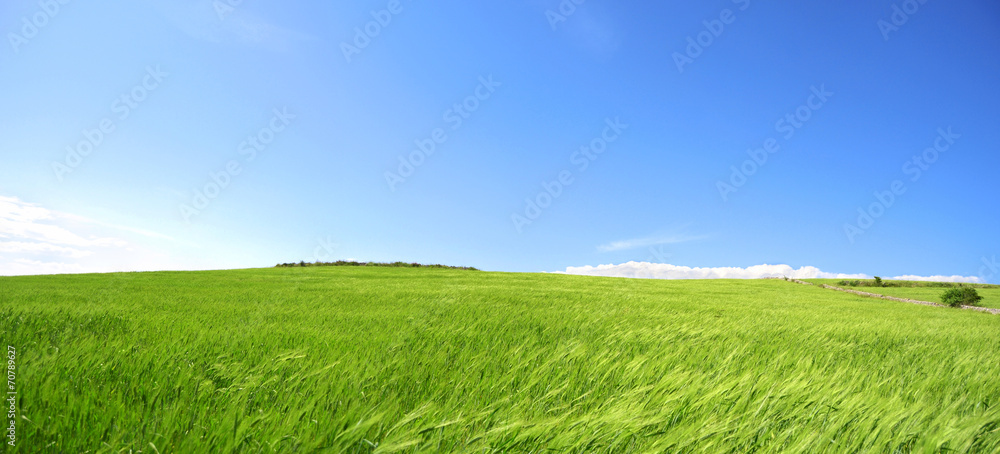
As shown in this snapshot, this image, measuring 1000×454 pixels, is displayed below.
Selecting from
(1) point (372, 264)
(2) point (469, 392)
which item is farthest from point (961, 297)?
(1) point (372, 264)

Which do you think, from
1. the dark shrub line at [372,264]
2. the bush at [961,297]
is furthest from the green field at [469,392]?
the dark shrub line at [372,264]

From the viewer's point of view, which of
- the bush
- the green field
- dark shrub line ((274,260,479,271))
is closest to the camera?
the green field

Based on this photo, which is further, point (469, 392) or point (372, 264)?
→ point (372, 264)

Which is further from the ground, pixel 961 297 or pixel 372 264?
pixel 372 264

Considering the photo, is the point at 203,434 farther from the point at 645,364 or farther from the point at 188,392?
the point at 645,364

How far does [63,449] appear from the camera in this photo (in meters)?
1.69

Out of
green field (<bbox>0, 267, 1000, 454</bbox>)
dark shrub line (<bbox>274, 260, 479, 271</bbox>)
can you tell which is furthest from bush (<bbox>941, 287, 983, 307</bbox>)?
dark shrub line (<bbox>274, 260, 479, 271</bbox>)

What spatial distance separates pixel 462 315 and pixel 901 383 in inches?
200

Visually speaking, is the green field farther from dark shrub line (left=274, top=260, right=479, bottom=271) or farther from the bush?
dark shrub line (left=274, top=260, right=479, bottom=271)

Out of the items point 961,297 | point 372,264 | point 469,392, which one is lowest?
point 469,392

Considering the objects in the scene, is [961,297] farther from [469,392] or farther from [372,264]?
[372,264]

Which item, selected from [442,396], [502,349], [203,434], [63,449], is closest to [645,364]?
[502,349]

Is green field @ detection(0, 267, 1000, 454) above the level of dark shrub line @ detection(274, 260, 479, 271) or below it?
below

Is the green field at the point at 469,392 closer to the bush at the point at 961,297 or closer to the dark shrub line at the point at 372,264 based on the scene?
the bush at the point at 961,297
